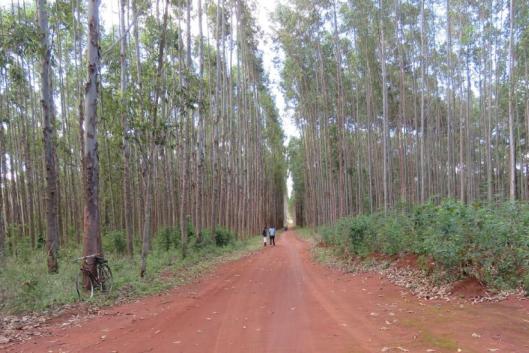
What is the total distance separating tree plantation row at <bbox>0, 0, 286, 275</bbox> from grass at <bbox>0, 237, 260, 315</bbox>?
0.68m

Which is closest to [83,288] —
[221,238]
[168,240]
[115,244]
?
[115,244]

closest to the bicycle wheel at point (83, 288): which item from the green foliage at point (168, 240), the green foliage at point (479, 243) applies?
the green foliage at point (479, 243)

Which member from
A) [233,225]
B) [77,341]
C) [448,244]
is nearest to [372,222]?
[448,244]

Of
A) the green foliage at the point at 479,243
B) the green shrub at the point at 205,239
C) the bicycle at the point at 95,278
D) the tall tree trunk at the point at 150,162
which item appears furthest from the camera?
the green shrub at the point at 205,239

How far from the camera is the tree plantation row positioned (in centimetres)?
1109

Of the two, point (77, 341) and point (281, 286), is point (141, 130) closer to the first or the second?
point (281, 286)

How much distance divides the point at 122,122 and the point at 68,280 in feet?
16.5

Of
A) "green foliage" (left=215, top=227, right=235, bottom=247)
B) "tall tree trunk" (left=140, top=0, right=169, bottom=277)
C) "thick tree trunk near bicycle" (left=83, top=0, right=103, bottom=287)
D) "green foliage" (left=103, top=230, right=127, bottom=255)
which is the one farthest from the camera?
"green foliage" (left=215, top=227, right=235, bottom=247)

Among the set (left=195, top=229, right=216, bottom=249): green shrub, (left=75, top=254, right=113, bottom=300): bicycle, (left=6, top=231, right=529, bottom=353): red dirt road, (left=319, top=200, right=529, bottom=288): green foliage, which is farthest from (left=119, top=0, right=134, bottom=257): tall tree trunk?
(left=319, top=200, right=529, bottom=288): green foliage

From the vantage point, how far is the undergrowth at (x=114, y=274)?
816cm

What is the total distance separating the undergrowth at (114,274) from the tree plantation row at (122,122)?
720 millimetres

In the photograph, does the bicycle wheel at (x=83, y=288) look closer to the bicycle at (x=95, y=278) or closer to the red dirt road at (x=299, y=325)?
the bicycle at (x=95, y=278)

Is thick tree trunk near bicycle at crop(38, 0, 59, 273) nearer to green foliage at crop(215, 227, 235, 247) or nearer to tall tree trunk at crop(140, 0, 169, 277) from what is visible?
tall tree trunk at crop(140, 0, 169, 277)

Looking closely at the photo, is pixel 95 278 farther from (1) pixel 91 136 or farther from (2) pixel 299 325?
(2) pixel 299 325
